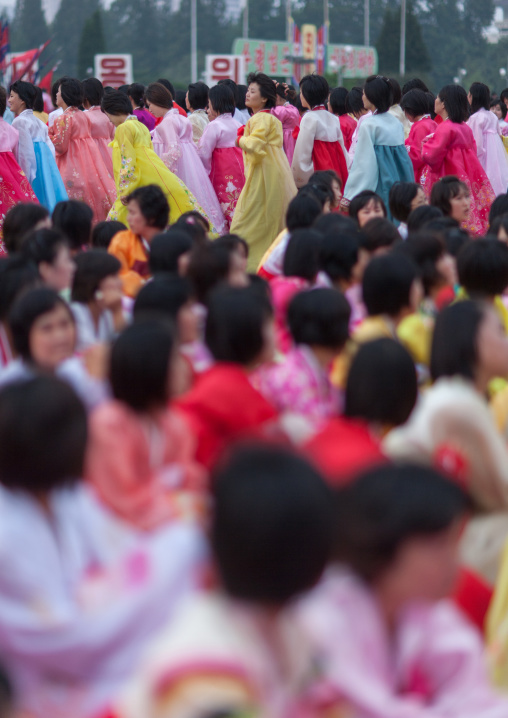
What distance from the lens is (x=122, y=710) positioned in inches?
56.1

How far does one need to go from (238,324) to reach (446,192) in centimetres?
314

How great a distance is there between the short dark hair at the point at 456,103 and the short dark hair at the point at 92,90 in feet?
9.40

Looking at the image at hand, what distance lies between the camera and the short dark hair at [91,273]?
13.1ft

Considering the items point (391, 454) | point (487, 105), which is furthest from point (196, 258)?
point (487, 105)

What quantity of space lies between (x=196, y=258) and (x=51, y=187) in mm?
4234

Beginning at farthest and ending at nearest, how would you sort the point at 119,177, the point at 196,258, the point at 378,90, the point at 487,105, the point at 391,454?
the point at 487,105 → the point at 378,90 → the point at 119,177 → the point at 196,258 → the point at 391,454

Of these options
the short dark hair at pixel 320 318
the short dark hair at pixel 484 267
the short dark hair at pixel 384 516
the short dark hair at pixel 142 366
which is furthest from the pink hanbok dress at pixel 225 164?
the short dark hair at pixel 384 516

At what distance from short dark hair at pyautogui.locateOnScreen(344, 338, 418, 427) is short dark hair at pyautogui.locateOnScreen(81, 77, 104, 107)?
6.49 m

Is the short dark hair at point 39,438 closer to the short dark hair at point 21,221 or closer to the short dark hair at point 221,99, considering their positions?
the short dark hair at point 21,221

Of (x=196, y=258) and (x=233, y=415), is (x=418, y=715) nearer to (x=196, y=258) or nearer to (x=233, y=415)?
(x=233, y=415)

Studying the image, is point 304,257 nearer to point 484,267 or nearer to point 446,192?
point 484,267

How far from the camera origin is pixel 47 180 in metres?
7.98

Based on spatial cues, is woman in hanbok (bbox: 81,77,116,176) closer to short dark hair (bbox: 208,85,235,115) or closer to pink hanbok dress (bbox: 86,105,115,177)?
pink hanbok dress (bbox: 86,105,115,177)

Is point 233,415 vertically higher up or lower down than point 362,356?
lower down
